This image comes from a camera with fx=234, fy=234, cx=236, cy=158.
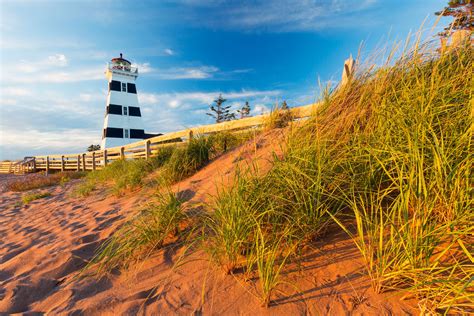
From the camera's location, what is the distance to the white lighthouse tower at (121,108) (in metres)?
25.8

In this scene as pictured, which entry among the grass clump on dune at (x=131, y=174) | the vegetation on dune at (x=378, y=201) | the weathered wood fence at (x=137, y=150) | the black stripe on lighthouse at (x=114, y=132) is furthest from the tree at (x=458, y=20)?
the black stripe on lighthouse at (x=114, y=132)

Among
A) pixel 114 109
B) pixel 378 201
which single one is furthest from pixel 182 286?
pixel 114 109

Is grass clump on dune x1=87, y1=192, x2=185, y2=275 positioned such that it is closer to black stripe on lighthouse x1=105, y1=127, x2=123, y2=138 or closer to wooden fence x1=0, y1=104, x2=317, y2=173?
wooden fence x1=0, y1=104, x2=317, y2=173

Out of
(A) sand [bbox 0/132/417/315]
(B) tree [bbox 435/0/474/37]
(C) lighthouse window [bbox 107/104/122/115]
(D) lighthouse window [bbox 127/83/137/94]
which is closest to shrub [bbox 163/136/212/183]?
(A) sand [bbox 0/132/417/315]

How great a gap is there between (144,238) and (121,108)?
28.8 m

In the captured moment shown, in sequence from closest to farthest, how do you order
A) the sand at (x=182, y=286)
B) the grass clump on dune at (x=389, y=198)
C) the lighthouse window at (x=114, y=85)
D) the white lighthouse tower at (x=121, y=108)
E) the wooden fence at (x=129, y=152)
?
the grass clump on dune at (x=389, y=198), the sand at (x=182, y=286), the wooden fence at (x=129, y=152), the white lighthouse tower at (x=121, y=108), the lighthouse window at (x=114, y=85)

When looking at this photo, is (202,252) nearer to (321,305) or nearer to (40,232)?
(321,305)

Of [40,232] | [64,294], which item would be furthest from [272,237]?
[40,232]

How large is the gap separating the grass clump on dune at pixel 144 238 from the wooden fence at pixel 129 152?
92.0 inches

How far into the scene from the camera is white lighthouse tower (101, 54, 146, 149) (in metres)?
25.8

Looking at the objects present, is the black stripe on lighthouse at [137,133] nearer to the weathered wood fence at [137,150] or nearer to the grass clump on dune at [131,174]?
the weathered wood fence at [137,150]

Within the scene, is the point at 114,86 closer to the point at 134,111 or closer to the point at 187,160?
the point at 134,111

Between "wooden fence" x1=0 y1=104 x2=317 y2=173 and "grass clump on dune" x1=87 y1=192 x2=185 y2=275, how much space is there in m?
2.34

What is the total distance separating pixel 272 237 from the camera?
1737 mm
